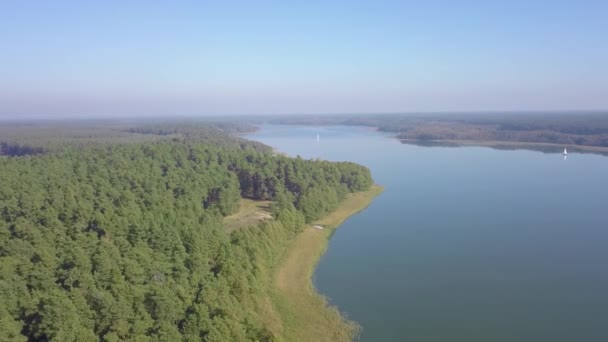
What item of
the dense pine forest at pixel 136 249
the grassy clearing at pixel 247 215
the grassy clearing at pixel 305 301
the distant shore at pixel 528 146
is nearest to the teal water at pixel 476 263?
the grassy clearing at pixel 305 301

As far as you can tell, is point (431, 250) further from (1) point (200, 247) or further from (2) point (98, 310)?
(2) point (98, 310)

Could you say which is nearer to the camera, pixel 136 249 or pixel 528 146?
pixel 136 249

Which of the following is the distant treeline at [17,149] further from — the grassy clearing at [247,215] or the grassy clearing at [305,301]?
the grassy clearing at [305,301]

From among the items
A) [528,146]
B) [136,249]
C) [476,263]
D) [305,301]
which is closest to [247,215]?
[305,301]

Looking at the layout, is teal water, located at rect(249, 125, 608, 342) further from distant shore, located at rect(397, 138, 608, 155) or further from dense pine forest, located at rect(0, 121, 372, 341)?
distant shore, located at rect(397, 138, 608, 155)

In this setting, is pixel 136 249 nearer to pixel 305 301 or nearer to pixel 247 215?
pixel 305 301

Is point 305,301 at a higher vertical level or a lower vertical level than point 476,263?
lower

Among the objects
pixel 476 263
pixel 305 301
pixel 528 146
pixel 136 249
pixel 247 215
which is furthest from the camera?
pixel 528 146

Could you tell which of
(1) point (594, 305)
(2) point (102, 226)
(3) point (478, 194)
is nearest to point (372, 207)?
(3) point (478, 194)
